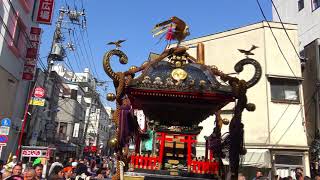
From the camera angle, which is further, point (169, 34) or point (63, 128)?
point (63, 128)

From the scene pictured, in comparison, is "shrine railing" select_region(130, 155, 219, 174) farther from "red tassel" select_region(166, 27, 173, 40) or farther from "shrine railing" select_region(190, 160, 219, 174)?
"red tassel" select_region(166, 27, 173, 40)

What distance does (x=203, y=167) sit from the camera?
24.4ft

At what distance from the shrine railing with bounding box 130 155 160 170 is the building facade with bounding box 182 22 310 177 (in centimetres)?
1169

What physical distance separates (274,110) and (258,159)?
3147 millimetres

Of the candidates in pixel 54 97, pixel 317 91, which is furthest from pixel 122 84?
pixel 54 97

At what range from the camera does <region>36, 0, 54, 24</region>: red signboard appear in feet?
71.4

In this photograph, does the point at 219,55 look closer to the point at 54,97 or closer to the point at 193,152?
the point at 193,152

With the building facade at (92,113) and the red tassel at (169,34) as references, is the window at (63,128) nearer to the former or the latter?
the building facade at (92,113)

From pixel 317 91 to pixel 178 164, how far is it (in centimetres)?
1524

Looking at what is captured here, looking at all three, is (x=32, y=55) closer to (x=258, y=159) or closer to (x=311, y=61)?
(x=258, y=159)

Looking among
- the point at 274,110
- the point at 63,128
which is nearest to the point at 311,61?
the point at 274,110

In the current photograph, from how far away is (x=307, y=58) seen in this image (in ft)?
70.8

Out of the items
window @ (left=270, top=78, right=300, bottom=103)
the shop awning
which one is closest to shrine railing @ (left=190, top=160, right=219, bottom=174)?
the shop awning

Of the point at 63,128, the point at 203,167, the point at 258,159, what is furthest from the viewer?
the point at 63,128
